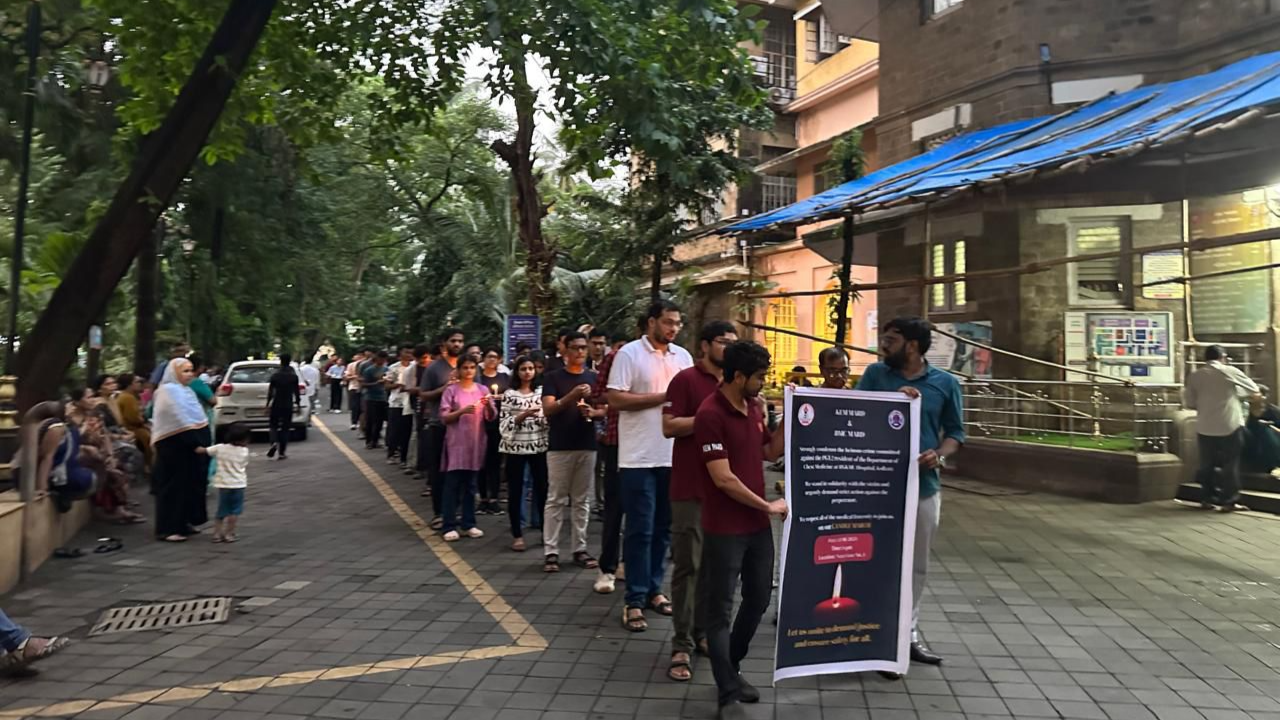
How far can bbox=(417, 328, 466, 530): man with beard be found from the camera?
8.45m

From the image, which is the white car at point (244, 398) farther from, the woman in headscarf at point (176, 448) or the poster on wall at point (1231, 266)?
the poster on wall at point (1231, 266)

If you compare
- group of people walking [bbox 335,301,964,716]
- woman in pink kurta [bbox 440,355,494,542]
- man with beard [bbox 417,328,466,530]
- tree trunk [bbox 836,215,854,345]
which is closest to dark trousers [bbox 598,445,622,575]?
group of people walking [bbox 335,301,964,716]

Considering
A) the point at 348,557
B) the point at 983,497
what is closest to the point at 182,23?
the point at 348,557

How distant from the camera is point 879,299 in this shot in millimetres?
14797

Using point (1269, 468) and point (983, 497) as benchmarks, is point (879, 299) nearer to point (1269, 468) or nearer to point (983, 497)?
point (983, 497)

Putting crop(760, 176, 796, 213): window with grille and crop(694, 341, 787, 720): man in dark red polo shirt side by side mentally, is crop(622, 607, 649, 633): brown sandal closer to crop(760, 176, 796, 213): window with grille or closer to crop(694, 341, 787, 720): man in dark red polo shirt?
crop(694, 341, 787, 720): man in dark red polo shirt

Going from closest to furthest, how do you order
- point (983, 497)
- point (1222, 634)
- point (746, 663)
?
point (746, 663), point (1222, 634), point (983, 497)

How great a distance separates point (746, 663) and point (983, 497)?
20.6 ft

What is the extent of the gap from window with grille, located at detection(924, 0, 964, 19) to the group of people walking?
9226 mm

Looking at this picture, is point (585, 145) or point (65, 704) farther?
point (585, 145)

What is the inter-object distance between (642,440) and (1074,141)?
16.8ft

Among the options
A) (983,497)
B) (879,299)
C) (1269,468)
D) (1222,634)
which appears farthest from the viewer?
(879,299)

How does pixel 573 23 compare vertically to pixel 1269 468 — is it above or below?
above

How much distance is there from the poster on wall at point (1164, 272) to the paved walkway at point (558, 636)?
12.6ft
